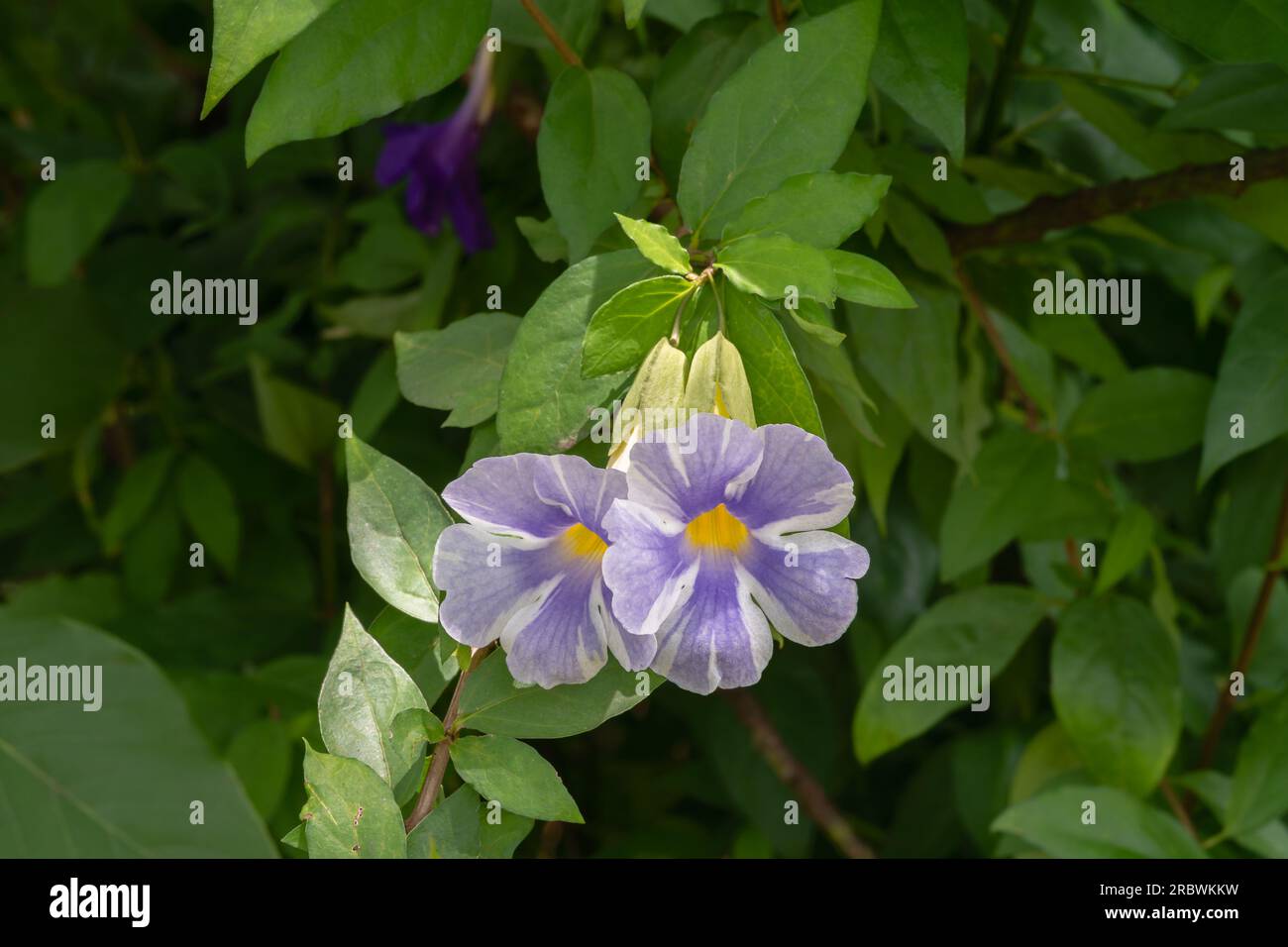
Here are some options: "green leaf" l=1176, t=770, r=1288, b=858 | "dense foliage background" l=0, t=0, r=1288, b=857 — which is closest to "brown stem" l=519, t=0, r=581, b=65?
"dense foliage background" l=0, t=0, r=1288, b=857

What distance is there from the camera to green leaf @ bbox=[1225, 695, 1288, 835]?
757mm

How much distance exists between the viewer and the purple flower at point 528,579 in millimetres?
406

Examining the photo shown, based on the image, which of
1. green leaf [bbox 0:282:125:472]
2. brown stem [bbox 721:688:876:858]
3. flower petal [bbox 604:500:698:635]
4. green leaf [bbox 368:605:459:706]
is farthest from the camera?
green leaf [bbox 0:282:125:472]

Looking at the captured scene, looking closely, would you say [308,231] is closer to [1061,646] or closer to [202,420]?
[202,420]

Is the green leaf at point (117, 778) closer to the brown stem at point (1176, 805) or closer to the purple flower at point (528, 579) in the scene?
the purple flower at point (528, 579)

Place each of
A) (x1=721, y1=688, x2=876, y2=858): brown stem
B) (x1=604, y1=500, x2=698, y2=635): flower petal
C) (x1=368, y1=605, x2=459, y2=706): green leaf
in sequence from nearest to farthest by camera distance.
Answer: (x1=604, y1=500, x2=698, y2=635): flower petal
(x1=368, y1=605, x2=459, y2=706): green leaf
(x1=721, y1=688, x2=876, y2=858): brown stem

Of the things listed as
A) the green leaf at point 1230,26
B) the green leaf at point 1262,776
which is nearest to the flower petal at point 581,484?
the green leaf at point 1230,26

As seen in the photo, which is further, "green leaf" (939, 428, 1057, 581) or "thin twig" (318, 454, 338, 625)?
"thin twig" (318, 454, 338, 625)

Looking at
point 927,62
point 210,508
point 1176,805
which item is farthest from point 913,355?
point 210,508

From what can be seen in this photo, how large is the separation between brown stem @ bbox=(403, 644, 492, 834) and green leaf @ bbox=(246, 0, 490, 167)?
22 centimetres

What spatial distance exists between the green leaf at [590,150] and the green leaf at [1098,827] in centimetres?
44

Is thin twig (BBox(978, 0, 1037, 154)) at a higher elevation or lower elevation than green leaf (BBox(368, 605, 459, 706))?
higher

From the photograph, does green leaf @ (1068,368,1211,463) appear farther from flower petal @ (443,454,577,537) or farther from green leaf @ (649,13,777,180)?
flower petal @ (443,454,577,537)

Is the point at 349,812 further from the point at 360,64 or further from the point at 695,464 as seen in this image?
the point at 360,64
